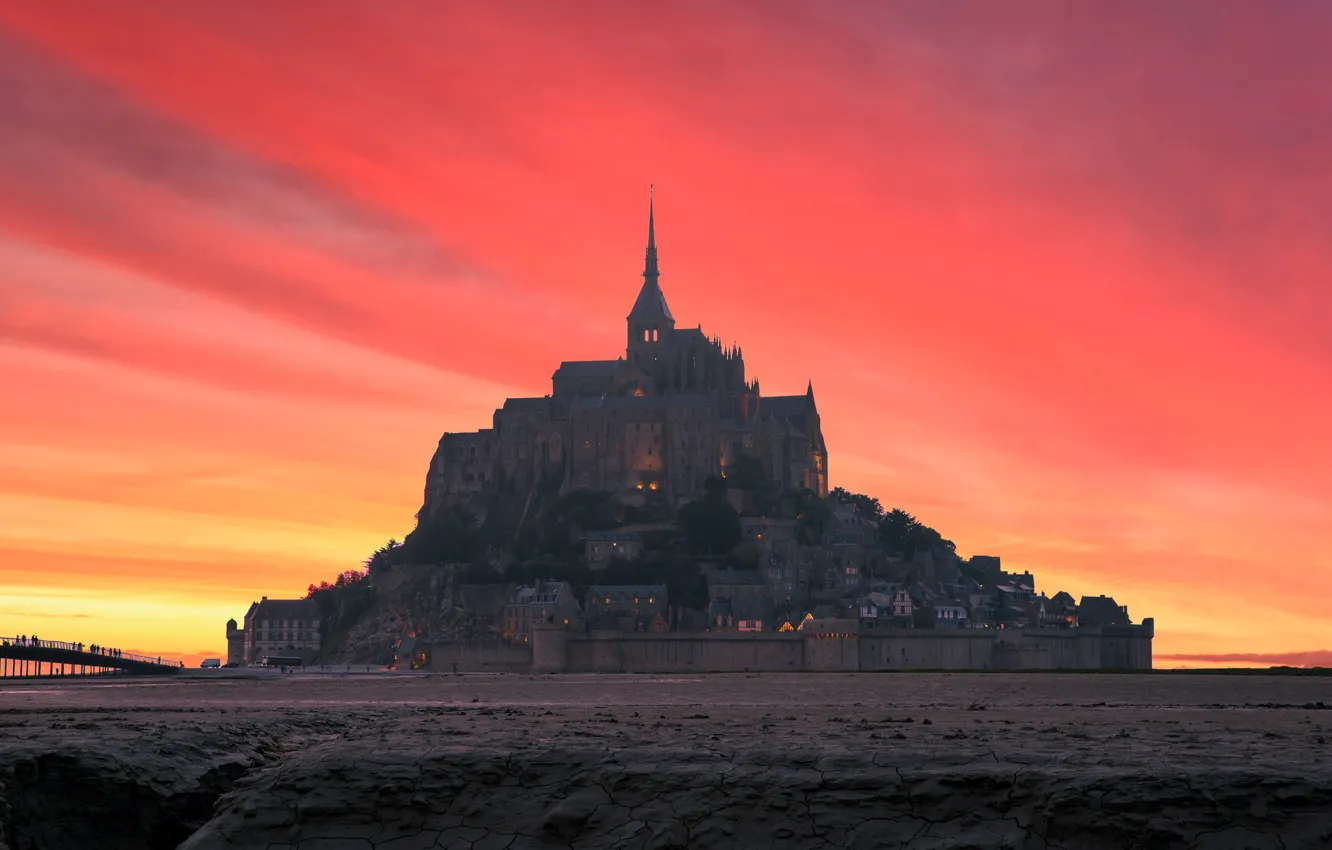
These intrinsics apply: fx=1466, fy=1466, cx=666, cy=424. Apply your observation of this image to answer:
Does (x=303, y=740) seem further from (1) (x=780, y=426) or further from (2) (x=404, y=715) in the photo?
(1) (x=780, y=426)

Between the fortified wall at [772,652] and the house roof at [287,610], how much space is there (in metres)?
28.7

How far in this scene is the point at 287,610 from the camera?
166500 millimetres

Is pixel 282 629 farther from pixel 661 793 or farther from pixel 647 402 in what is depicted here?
pixel 661 793

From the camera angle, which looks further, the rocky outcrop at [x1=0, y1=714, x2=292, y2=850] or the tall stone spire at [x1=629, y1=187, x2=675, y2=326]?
the tall stone spire at [x1=629, y1=187, x2=675, y2=326]

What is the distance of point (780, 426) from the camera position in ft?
564

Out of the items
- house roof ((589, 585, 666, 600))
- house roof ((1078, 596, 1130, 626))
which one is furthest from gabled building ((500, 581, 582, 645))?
house roof ((1078, 596, 1130, 626))

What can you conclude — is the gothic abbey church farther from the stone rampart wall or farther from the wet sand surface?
the wet sand surface

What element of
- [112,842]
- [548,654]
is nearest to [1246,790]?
[112,842]

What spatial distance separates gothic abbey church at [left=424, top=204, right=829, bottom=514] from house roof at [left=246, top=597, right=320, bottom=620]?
64.3 ft

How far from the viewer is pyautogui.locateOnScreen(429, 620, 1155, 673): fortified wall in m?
135

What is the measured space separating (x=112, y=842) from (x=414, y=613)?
143401mm

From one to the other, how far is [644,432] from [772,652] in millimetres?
38094

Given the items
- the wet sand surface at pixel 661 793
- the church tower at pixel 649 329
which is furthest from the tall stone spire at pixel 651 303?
the wet sand surface at pixel 661 793

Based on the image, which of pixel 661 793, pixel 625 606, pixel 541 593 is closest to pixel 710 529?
pixel 625 606
